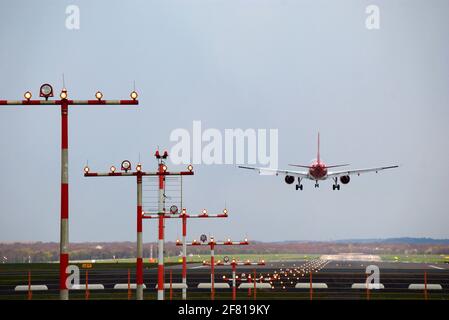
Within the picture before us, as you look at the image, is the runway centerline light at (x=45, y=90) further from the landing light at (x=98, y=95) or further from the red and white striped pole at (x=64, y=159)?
the landing light at (x=98, y=95)

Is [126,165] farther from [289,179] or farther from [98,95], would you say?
[289,179]

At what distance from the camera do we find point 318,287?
83125mm

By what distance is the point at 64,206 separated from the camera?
40406 mm

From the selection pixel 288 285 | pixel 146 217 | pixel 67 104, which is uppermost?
pixel 67 104

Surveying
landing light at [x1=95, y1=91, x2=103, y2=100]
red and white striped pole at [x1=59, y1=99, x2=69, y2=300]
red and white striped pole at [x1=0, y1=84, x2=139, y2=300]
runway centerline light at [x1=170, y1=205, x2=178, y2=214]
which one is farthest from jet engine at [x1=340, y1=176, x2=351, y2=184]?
landing light at [x1=95, y1=91, x2=103, y2=100]

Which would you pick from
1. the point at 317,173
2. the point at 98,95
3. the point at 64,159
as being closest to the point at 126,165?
the point at 64,159

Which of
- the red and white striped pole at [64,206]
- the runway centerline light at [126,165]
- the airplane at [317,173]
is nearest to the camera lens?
the red and white striped pole at [64,206]

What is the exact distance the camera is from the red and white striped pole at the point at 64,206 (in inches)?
1561

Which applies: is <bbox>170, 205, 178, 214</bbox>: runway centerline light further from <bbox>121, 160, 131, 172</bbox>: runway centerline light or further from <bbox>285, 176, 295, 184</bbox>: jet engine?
<bbox>285, 176, 295, 184</bbox>: jet engine

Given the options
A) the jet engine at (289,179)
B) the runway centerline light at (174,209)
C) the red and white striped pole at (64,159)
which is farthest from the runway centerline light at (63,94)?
the jet engine at (289,179)

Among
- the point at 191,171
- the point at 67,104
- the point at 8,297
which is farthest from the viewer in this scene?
the point at 8,297
